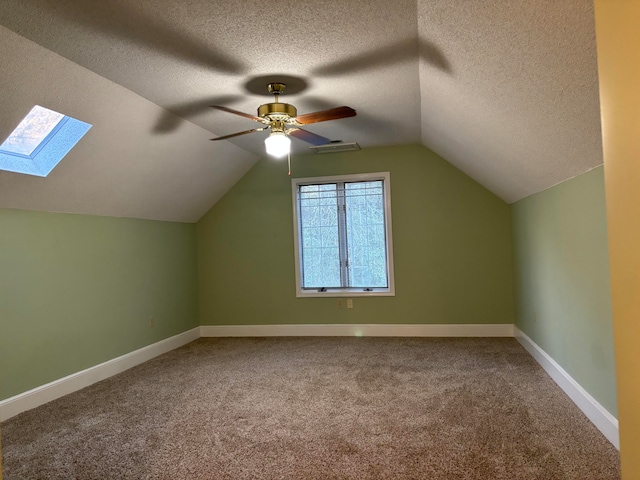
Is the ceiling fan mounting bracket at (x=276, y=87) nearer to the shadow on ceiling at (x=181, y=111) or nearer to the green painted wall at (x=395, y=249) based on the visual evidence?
the shadow on ceiling at (x=181, y=111)

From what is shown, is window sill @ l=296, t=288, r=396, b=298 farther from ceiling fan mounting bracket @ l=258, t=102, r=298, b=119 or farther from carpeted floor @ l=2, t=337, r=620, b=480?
ceiling fan mounting bracket @ l=258, t=102, r=298, b=119

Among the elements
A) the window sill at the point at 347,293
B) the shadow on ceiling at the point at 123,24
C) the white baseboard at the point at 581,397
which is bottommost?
the white baseboard at the point at 581,397

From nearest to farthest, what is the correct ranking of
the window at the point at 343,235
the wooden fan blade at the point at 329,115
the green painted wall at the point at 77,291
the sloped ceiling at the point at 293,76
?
the sloped ceiling at the point at 293,76, the wooden fan blade at the point at 329,115, the green painted wall at the point at 77,291, the window at the point at 343,235

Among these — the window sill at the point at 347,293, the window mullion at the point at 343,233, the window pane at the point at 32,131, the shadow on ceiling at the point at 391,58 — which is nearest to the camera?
the shadow on ceiling at the point at 391,58

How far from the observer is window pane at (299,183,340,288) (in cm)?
574

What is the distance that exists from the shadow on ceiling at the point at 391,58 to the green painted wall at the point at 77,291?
8.52ft

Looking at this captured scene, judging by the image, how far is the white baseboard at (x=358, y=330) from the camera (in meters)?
5.23

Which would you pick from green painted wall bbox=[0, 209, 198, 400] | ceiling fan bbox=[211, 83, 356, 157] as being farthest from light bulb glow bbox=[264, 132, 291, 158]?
green painted wall bbox=[0, 209, 198, 400]

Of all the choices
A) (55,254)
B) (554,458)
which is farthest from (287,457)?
(55,254)

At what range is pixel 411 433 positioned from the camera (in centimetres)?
270

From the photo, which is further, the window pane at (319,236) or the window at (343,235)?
the window pane at (319,236)

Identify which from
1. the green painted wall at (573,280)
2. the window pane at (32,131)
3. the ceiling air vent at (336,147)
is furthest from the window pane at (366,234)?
the window pane at (32,131)

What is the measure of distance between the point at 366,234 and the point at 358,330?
4.02 feet

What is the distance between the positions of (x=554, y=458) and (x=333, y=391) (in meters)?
1.66
